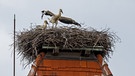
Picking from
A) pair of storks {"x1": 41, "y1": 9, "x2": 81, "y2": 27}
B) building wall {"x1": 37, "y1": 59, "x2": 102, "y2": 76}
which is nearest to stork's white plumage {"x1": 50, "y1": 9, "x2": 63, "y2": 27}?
pair of storks {"x1": 41, "y1": 9, "x2": 81, "y2": 27}

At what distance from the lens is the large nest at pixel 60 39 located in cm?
1770

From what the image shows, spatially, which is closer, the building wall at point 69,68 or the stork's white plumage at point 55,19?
the building wall at point 69,68

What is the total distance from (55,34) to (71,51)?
673mm

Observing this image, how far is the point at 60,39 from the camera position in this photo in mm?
17719

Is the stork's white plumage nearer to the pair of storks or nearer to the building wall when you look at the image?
the pair of storks

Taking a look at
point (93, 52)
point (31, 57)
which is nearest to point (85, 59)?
point (93, 52)

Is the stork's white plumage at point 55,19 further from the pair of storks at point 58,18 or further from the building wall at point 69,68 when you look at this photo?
the building wall at point 69,68

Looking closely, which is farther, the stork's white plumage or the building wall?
the stork's white plumage

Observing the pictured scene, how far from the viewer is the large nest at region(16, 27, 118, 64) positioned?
17703 mm

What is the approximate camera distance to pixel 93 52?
18.2 m

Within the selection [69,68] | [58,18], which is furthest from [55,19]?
[69,68]

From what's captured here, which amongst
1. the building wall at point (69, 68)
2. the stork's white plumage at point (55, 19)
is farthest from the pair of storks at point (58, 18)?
the building wall at point (69, 68)

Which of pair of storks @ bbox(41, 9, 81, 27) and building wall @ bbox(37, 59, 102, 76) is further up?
pair of storks @ bbox(41, 9, 81, 27)

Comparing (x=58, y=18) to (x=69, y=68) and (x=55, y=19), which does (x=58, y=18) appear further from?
(x=69, y=68)
